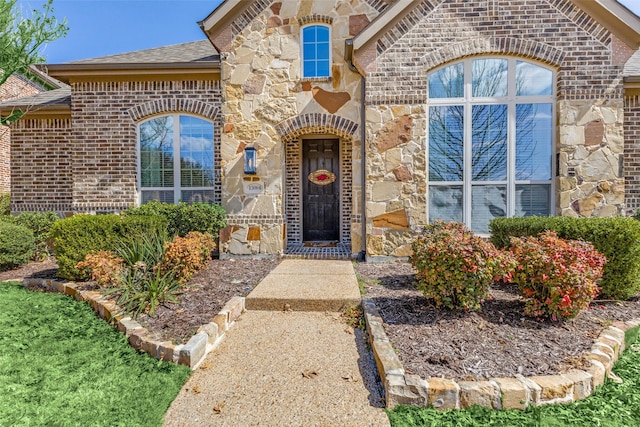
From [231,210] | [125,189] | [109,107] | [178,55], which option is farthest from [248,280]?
[178,55]

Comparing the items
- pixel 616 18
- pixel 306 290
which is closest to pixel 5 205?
pixel 306 290

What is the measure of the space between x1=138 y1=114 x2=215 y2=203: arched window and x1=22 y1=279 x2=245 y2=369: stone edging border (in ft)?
11.1

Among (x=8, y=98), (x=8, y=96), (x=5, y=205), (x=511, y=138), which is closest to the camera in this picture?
(x=511, y=138)

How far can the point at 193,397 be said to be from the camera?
8.65ft

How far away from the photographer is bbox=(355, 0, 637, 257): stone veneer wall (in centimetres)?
626

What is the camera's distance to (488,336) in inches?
130

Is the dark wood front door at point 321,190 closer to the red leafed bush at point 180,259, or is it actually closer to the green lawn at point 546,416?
the red leafed bush at point 180,259

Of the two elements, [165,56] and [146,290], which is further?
[165,56]

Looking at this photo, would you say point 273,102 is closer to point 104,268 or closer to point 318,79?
point 318,79

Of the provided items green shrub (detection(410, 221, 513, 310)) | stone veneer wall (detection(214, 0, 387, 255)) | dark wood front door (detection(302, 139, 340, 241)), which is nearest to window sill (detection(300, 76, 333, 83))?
stone veneer wall (detection(214, 0, 387, 255))

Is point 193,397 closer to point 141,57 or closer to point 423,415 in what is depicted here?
point 423,415

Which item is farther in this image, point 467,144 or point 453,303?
point 467,144

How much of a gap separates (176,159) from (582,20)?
838cm

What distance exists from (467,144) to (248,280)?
472cm
